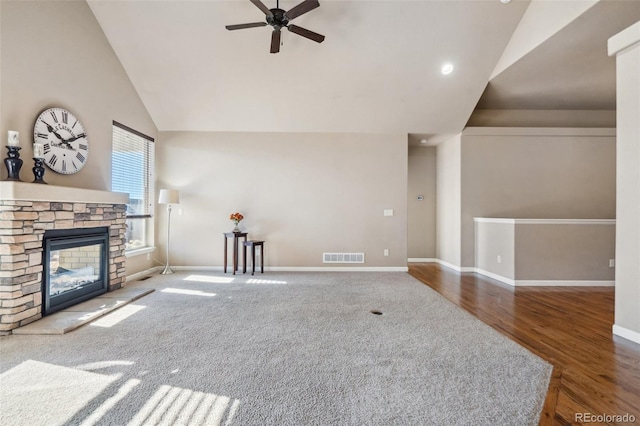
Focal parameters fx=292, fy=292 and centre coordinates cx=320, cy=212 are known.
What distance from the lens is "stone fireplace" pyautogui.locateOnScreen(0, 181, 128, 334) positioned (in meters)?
2.71

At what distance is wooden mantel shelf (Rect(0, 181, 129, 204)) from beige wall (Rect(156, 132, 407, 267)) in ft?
6.02

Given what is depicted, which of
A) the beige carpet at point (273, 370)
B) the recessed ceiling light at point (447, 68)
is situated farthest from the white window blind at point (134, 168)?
the recessed ceiling light at point (447, 68)

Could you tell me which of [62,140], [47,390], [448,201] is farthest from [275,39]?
[448,201]

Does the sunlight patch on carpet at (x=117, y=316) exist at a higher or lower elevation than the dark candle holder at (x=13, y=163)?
lower

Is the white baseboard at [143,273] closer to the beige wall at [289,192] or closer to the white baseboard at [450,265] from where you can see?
the beige wall at [289,192]

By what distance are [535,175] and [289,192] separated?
4.87m

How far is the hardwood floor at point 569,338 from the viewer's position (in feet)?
5.92

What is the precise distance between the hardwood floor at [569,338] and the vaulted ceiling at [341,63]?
10.7 feet

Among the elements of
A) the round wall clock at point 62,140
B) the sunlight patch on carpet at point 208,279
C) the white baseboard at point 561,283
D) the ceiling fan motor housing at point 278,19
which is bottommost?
the sunlight patch on carpet at point 208,279

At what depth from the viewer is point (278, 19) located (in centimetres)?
331

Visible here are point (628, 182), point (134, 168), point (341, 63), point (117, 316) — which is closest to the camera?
point (628, 182)

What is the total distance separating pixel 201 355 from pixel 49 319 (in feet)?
6.34

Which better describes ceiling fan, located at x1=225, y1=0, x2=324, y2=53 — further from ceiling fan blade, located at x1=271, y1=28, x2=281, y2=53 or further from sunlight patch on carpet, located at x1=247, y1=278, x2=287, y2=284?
sunlight patch on carpet, located at x1=247, y1=278, x2=287, y2=284

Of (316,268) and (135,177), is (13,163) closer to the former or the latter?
(135,177)
